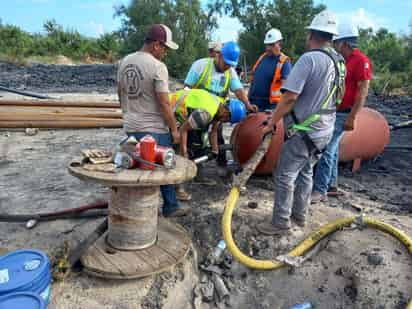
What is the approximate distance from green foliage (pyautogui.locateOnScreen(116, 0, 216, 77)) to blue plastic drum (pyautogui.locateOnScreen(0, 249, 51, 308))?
18758mm

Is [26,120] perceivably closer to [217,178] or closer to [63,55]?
[217,178]

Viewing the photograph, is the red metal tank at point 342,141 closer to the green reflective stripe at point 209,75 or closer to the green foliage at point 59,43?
the green reflective stripe at point 209,75

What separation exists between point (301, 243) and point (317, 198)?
0.98 m

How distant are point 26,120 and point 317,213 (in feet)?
19.9

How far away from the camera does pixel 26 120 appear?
7.27 meters

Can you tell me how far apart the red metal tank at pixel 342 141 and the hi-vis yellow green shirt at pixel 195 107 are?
76cm

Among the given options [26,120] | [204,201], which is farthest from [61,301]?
[26,120]

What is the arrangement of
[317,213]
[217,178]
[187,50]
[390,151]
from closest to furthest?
[317,213] → [217,178] → [390,151] → [187,50]

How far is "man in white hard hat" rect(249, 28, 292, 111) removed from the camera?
5.11m

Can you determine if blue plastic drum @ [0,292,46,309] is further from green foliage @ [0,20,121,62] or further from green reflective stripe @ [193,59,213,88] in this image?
green foliage @ [0,20,121,62]

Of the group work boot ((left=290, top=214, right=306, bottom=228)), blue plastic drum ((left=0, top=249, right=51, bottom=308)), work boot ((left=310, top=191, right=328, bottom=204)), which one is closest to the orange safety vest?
work boot ((left=310, top=191, right=328, bottom=204))

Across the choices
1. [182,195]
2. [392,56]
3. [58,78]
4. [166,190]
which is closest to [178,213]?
[166,190]

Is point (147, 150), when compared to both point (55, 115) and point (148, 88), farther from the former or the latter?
point (55, 115)

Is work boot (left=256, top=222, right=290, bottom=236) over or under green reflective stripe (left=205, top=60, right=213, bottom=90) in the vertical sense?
under
